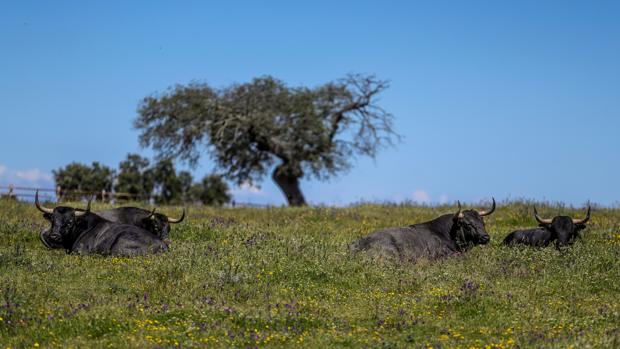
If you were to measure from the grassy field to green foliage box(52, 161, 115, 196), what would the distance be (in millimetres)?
62671

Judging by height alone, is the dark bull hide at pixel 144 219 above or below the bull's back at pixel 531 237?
above

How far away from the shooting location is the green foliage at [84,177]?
80.1 metres

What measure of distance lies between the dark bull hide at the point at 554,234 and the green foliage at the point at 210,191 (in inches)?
2539

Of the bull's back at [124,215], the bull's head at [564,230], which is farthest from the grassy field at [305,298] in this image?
the bull's back at [124,215]

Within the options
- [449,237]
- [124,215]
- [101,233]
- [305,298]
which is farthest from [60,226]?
[449,237]

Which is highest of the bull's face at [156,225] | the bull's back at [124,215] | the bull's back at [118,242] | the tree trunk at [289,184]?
the tree trunk at [289,184]

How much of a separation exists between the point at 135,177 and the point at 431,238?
6265cm

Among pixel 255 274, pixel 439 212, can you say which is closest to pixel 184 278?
pixel 255 274

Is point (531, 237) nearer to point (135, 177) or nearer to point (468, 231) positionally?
point (468, 231)

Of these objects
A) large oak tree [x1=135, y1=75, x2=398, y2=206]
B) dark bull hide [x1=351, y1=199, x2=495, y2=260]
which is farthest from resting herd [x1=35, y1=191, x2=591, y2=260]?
large oak tree [x1=135, y1=75, x2=398, y2=206]

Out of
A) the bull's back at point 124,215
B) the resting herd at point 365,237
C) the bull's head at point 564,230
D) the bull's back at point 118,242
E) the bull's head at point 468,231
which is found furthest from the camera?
the bull's back at point 124,215

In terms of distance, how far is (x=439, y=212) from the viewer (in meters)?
29.2

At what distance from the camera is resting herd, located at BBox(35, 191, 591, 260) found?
695 inches

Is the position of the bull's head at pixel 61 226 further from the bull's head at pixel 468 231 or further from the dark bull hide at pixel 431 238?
the bull's head at pixel 468 231
